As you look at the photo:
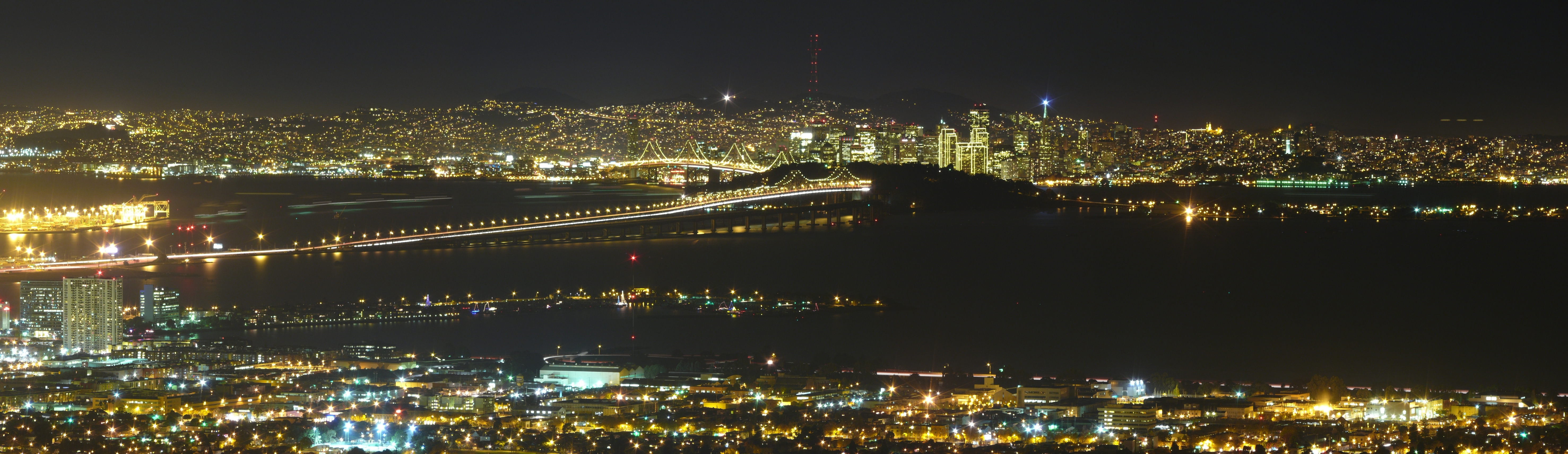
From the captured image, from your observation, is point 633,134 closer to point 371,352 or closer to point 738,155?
point 738,155

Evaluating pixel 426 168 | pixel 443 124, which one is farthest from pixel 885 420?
pixel 443 124

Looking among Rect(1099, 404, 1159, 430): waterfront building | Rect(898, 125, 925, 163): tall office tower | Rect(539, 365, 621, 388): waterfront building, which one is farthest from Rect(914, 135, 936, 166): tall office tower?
Rect(1099, 404, 1159, 430): waterfront building

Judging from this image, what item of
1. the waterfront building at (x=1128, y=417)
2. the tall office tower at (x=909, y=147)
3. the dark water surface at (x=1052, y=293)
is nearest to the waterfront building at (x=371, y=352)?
the dark water surface at (x=1052, y=293)

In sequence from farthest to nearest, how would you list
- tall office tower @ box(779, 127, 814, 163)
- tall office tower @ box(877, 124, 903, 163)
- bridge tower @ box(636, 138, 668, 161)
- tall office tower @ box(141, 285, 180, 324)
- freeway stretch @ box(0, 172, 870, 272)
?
bridge tower @ box(636, 138, 668, 161) < tall office tower @ box(877, 124, 903, 163) < tall office tower @ box(779, 127, 814, 163) < freeway stretch @ box(0, 172, 870, 272) < tall office tower @ box(141, 285, 180, 324)

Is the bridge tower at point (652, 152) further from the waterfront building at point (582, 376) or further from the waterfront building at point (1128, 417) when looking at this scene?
the waterfront building at point (1128, 417)

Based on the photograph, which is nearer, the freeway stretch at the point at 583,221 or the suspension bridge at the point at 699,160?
the freeway stretch at the point at 583,221

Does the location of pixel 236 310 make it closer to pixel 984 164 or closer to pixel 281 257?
A: pixel 281 257

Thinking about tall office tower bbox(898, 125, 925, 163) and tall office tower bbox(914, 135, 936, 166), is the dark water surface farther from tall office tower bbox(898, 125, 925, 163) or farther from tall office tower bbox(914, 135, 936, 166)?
tall office tower bbox(914, 135, 936, 166)
